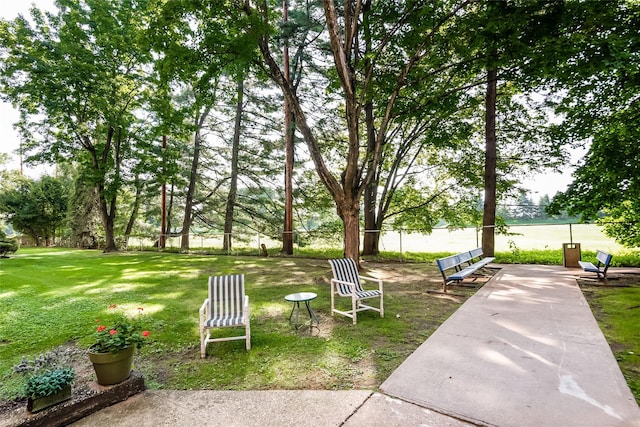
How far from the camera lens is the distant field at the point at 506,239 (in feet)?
41.8

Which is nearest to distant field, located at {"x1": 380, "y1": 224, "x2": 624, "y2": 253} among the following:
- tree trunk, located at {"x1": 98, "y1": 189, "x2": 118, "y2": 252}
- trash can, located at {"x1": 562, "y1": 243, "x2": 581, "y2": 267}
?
trash can, located at {"x1": 562, "y1": 243, "x2": 581, "y2": 267}

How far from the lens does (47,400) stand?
2.72 m

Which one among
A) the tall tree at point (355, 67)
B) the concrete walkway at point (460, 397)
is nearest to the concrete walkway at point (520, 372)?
the concrete walkway at point (460, 397)

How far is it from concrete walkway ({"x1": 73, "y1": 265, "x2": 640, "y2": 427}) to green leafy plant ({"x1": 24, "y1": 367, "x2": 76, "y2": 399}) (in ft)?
1.21

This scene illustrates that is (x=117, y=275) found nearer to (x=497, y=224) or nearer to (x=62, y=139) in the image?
(x=62, y=139)

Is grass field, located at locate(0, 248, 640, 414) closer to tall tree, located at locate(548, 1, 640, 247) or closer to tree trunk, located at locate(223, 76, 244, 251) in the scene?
tall tree, located at locate(548, 1, 640, 247)

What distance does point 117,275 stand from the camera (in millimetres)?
10633

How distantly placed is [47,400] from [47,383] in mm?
142

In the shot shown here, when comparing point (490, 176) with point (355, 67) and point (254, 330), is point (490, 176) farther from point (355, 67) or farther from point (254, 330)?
point (254, 330)

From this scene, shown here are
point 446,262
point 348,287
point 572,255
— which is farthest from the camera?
point 572,255

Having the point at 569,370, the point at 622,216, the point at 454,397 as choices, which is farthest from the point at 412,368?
the point at 622,216

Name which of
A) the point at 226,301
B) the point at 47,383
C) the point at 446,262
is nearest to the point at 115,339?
the point at 47,383

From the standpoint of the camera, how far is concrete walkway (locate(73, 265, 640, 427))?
104 inches

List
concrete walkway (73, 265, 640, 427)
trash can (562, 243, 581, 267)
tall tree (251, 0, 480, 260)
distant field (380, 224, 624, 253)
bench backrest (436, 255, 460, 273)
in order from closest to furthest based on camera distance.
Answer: concrete walkway (73, 265, 640, 427) → bench backrest (436, 255, 460, 273) → tall tree (251, 0, 480, 260) → trash can (562, 243, 581, 267) → distant field (380, 224, 624, 253)
